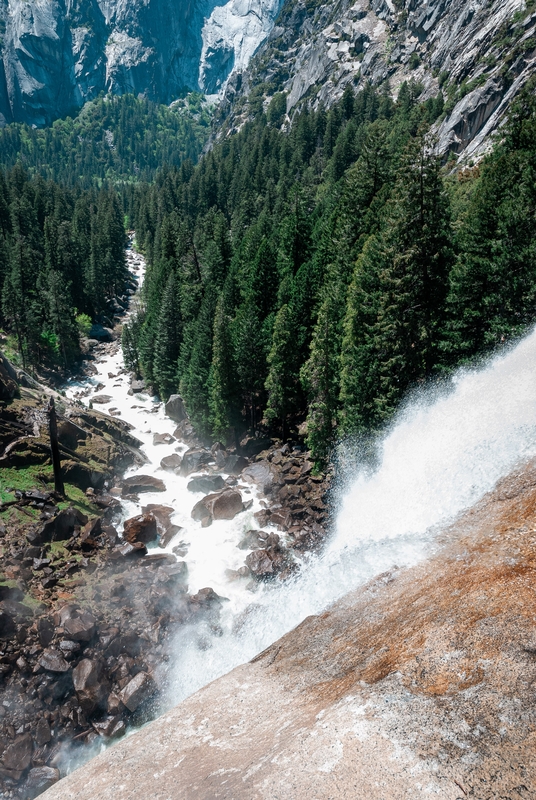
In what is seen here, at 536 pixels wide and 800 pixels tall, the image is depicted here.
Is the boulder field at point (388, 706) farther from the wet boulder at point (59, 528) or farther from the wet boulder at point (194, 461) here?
the wet boulder at point (194, 461)

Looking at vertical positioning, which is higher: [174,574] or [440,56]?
[440,56]

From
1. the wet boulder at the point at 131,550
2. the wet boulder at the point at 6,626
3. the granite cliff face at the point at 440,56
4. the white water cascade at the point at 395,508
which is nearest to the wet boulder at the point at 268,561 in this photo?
the white water cascade at the point at 395,508

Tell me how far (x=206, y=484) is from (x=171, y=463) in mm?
6703

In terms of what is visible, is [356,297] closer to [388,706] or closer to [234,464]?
[234,464]

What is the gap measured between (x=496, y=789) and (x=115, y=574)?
25.0 meters

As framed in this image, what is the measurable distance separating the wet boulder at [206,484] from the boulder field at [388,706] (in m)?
22.9

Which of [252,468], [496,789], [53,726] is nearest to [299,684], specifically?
[496,789]

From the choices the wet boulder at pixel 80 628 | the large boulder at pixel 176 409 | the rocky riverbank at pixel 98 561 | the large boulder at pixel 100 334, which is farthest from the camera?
the large boulder at pixel 100 334

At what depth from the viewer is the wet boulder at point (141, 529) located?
31.5m

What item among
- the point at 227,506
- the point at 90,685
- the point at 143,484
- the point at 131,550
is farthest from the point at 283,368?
the point at 90,685

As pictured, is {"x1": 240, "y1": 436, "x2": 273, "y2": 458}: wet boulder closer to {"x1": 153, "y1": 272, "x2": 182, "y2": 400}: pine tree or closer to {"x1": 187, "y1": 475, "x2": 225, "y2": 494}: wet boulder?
{"x1": 187, "y1": 475, "x2": 225, "y2": 494}: wet boulder

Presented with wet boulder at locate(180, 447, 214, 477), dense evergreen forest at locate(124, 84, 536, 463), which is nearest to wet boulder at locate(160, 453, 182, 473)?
wet boulder at locate(180, 447, 214, 477)

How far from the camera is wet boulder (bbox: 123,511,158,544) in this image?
103 ft

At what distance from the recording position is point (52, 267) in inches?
3339
